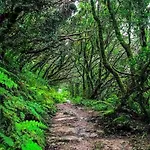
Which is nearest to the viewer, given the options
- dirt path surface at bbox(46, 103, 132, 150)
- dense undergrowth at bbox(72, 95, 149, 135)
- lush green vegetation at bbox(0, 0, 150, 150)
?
lush green vegetation at bbox(0, 0, 150, 150)

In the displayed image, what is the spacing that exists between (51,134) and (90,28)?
1298 centimetres

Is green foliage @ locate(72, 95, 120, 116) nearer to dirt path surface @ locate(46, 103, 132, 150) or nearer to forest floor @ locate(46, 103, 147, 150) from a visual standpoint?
forest floor @ locate(46, 103, 147, 150)

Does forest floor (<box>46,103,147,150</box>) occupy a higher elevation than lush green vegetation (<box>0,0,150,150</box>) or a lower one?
lower

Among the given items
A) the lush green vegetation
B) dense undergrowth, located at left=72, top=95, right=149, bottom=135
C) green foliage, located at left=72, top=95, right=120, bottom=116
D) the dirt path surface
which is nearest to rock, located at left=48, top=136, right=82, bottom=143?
Result: the dirt path surface

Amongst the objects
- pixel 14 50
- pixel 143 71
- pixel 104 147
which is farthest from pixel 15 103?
pixel 14 50

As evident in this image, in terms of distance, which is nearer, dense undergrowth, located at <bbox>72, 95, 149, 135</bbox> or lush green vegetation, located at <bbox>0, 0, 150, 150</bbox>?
lush green vegetation, located at <bbox>0, 0, 150, 150</bbox>

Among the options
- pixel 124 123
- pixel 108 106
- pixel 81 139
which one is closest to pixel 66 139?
pixel 81 139

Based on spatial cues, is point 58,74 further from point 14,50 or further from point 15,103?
point 15,103

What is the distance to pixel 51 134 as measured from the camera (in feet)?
25.7

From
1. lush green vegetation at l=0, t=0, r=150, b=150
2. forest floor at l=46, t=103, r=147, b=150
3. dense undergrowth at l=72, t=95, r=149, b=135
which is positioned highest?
lush green vegetation at l=0, t=0, r=150, b=150

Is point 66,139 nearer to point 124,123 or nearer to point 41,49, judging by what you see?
point 124,123

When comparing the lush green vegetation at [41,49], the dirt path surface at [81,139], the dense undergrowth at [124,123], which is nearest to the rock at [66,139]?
the dirt path surface at [81,139]

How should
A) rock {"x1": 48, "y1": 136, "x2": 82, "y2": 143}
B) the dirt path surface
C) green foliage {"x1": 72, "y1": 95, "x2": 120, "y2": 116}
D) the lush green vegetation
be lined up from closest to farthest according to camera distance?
the lush green vegetation → the dirt path surface → rock {"x1": 48, "y1": 136, "x2": 82, "y2": 143} → green foliage {"x1": 72, "y1": 95, "x2": 120, "y2": 116}

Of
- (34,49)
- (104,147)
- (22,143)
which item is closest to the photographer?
(22,143)
